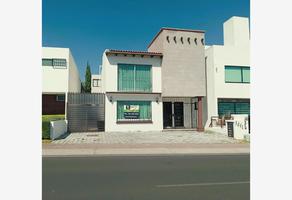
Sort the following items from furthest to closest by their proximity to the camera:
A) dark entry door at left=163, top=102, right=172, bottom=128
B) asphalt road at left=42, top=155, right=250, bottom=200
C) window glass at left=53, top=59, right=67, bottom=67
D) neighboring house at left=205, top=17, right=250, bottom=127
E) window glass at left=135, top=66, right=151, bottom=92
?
window glass at left=53, top=59, right=67, bottom=67 < dark entry door at left=163, top=102, right=172, bottom=128 < neighboring house at left=205, top=17, right=250, bottom=127 < window glass at left=135, top=66, right=151, bottom=92 < asphalt road at left=42, top=155, right=250, bottom=200

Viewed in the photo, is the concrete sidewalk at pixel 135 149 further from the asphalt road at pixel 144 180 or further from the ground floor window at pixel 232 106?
the ground floor window at pixel 232 106

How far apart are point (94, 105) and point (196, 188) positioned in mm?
16114

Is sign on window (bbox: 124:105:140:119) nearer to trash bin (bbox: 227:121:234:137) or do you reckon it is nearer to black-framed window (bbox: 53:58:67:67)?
trash bin (bbox: 227:121:234:137)

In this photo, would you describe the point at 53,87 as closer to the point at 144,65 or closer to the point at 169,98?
the point at 144,65

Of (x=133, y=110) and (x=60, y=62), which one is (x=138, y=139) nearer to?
(x=133, y=110)

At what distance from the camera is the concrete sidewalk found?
457 inches

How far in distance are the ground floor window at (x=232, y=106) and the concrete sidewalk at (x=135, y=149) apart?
940 cm

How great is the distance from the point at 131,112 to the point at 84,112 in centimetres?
395

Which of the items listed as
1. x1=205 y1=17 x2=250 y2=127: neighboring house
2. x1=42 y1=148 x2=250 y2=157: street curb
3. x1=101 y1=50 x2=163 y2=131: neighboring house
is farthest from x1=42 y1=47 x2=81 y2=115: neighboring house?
x1=205 y1=17 x2=250 y2=127: neighboring house

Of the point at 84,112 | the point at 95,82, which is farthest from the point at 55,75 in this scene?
the point at 95,82

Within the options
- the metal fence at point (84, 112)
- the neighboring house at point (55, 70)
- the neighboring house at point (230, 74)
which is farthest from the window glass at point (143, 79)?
the neighboring house at point (55, 70)

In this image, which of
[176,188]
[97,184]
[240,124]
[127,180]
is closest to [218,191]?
[176,188]

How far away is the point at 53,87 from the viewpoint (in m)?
24.2

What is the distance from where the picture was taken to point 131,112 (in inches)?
838
